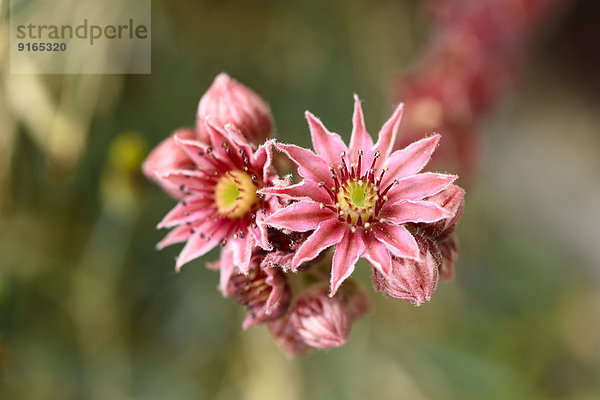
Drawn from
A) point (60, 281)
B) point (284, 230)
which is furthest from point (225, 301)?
point (284, 230)

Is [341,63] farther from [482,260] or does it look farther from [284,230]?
[284,230]

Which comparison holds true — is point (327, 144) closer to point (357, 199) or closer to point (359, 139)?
point (359, 139)

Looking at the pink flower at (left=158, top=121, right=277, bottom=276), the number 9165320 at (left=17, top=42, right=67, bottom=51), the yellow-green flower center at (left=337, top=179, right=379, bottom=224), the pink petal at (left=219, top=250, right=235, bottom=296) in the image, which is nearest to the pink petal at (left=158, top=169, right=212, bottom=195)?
the pink flower at (left=158, top=121, right=277, bottom=276)

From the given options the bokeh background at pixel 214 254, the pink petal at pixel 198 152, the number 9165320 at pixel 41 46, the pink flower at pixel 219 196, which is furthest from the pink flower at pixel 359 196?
the number 9165320 at pixel 41 46

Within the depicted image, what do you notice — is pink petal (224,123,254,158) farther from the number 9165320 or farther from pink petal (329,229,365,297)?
the number 9165320

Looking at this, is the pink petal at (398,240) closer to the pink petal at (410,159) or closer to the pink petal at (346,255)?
the pink petal at (346,255)

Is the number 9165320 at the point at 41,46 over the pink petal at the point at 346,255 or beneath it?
over
